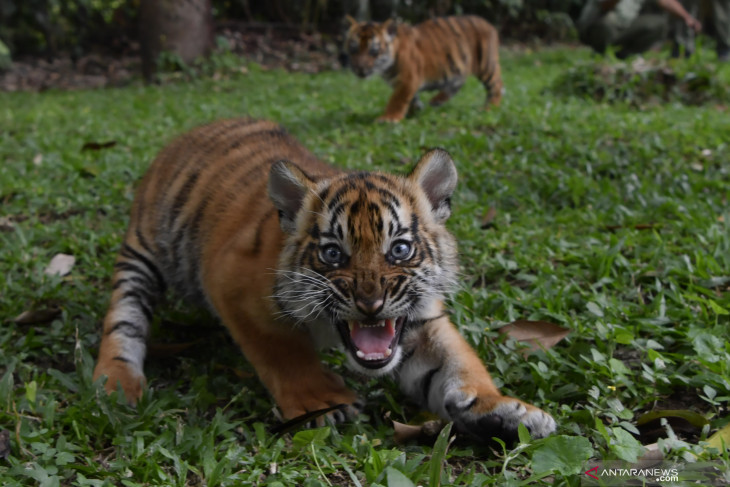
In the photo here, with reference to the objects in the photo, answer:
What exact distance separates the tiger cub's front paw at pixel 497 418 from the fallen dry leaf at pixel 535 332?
562 mm

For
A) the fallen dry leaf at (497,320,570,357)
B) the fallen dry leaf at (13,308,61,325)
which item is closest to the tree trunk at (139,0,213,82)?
the fallen dry leaf at (13,308,61,325)

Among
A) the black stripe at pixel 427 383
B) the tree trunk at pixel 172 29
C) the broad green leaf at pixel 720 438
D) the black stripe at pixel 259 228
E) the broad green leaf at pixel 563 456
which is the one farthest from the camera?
the tree trunk at pixel 172 29

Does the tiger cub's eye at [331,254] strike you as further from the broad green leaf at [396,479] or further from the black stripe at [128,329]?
the black stripe at [128,329]

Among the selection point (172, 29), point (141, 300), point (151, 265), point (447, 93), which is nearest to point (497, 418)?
point (141, 300)

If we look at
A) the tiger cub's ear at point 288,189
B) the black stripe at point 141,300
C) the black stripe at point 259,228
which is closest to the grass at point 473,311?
the black stripe at point 141,300

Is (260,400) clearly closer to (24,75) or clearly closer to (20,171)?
(20,171)

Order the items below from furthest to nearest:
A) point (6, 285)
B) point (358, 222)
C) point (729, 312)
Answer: point (6, 285)
point (729, 312)
point (358, 222)

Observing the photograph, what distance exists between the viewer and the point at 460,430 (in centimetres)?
247

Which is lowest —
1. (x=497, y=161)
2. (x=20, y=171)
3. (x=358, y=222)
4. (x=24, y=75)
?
(x=24, y=75)

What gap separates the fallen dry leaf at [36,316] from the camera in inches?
133

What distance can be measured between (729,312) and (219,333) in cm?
224

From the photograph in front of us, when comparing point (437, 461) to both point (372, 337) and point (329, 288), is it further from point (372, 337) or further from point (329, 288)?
point (329, 288)

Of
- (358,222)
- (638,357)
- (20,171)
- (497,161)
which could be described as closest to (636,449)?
(638,357)

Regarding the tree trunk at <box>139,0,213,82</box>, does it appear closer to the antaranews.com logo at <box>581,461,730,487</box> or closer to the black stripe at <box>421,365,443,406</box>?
the black stripe at <box>421,365,443,406</box>
